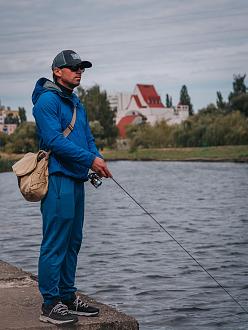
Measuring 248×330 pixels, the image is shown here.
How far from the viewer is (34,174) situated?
5.71 metres

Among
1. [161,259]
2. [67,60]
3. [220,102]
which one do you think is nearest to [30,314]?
[67,60]

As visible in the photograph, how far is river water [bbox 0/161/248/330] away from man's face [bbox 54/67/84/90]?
3.13 metres

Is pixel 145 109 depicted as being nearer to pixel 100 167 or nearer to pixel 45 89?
pixel 45 89

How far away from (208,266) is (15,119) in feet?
500

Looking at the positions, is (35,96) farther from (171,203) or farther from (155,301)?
(171,203)

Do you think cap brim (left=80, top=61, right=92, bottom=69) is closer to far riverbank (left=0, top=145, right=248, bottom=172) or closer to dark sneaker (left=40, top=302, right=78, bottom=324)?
dark sneaker (left=40, top=302, right=78, bottom=324)

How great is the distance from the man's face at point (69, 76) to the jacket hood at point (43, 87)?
0.21 ft

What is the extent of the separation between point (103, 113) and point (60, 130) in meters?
120

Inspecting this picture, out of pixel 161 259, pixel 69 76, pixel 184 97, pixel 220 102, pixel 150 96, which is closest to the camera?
pixel 69 76

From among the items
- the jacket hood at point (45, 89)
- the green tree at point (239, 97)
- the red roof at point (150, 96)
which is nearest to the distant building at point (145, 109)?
the red roof at point (150, 96)

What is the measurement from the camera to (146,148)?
11444 centimetres

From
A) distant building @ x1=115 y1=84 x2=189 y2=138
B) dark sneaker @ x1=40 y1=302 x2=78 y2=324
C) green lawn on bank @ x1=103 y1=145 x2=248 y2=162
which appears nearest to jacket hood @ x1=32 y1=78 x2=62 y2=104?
dark sneaker @ x1=40 y1=302 x2=78 y2=324

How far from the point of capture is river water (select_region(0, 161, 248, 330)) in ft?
29.5

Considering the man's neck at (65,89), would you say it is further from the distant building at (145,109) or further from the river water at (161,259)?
the distant building at (145,109)
